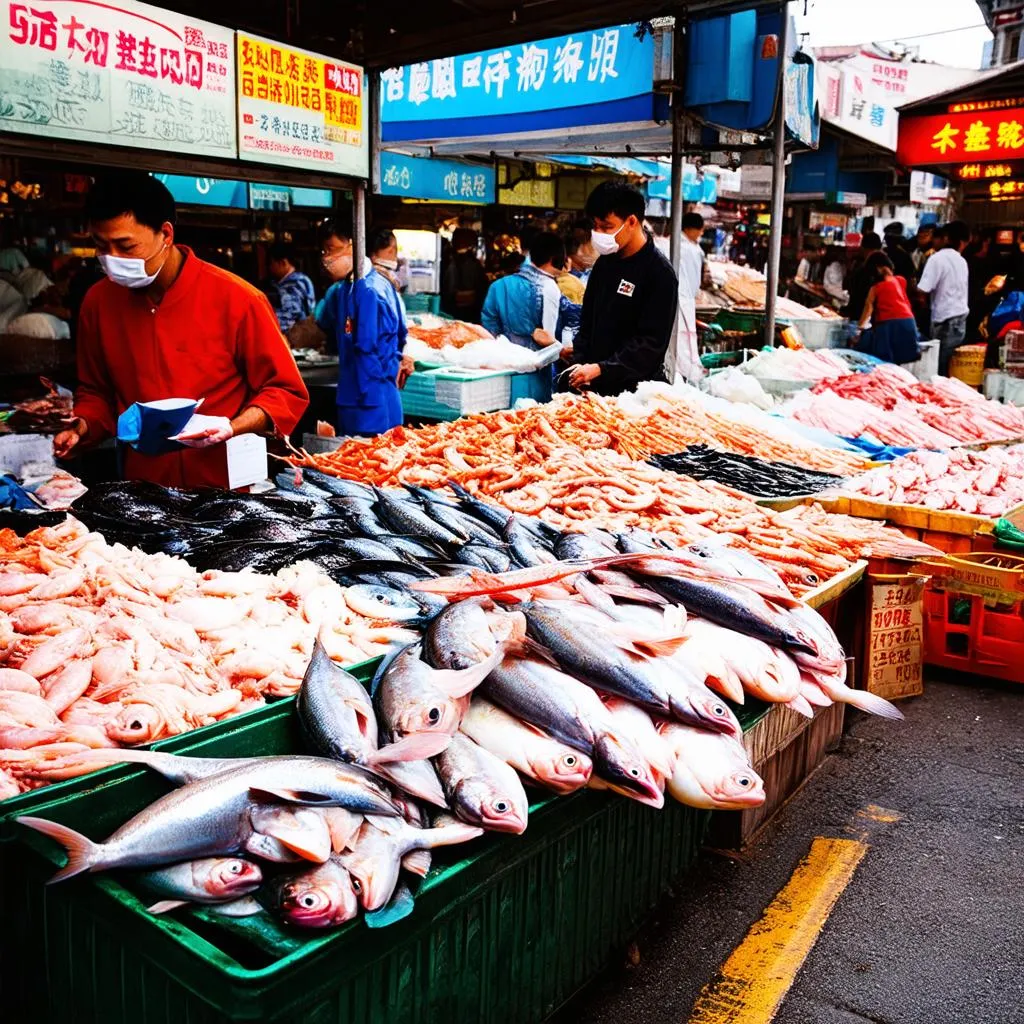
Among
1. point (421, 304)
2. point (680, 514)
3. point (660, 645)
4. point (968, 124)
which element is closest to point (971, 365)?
point (968, 124)

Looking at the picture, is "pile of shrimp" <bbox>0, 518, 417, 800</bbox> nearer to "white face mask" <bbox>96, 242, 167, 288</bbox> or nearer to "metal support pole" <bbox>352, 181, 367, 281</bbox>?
"white face mask" <bbox>96, 242, 167, 288</bbox>

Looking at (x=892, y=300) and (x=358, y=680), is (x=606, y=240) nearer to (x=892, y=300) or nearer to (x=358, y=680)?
(x=358, y=680)

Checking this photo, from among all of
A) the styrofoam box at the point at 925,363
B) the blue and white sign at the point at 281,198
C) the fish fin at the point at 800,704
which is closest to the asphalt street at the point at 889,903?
the fish fin at the point at 800,704

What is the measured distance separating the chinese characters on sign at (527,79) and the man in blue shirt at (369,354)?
2917 mm

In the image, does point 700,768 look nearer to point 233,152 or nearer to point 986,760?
point 986,760

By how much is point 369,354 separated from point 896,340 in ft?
26.1

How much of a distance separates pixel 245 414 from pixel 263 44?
2771 millimetres

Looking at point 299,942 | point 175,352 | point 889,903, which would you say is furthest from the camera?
point 175,352

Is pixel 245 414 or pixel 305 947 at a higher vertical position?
pixel 245 414

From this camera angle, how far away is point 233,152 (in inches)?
223

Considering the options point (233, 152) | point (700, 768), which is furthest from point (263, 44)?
point (700, 768)

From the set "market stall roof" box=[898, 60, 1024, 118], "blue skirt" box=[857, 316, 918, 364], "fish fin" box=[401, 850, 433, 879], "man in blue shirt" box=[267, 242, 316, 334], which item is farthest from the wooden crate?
"market stall roof" box=[898, 60, 1024, 118]

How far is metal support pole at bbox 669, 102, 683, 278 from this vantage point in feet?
29.9

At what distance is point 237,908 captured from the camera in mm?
1793
